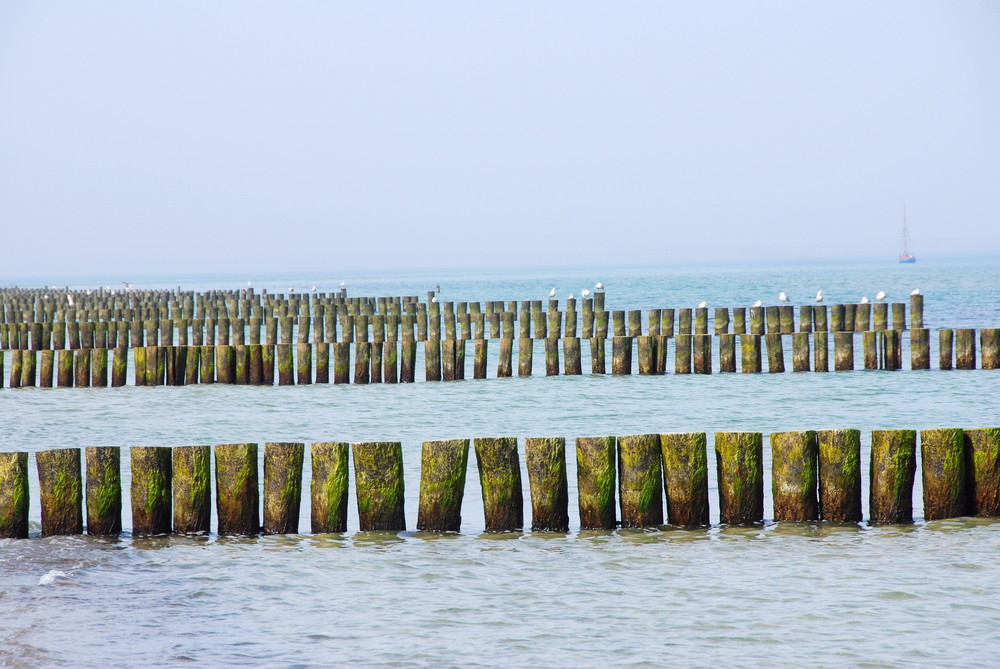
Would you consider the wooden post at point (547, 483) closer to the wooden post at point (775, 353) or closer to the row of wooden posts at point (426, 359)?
the row of wooden posts at point (426, 359)

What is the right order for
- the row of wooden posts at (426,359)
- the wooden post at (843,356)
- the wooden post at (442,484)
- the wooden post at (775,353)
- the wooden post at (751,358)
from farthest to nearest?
the wooden post at (843,356)
the wooden post at (751,358)
the wooden post at (775,353)
the row of wooden posts at (426,359)
the wooden post at (442,484)

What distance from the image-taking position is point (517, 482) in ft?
27.7

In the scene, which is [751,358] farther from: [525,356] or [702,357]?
[525,356]

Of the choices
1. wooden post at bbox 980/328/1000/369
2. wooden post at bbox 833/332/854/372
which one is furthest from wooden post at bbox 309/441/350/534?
wooden post at bbox 980/328/1000/369

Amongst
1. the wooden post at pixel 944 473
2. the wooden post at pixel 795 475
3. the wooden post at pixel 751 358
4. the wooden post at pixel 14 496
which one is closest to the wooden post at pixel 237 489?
the wooden post at pixel 14 496

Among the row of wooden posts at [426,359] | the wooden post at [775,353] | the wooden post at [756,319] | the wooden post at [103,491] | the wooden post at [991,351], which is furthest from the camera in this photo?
the wooden post at [756,319]

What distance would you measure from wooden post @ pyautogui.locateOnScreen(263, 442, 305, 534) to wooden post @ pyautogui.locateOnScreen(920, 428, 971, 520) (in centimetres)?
462

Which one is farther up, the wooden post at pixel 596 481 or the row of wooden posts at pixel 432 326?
the row of wooden posts at pixel 432 326

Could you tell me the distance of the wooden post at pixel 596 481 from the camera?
8.33 m

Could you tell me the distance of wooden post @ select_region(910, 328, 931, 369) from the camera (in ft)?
67.5

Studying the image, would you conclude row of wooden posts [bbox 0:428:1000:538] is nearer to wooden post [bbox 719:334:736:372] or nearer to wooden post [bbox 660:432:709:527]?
wooden post [bbox 660:432:709:527]

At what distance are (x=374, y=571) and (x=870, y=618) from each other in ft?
10.3

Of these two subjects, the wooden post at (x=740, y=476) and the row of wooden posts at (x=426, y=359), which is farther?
the row of wooden posts at (x=426, y=359)

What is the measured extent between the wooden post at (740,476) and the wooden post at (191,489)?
→ 149 inches
